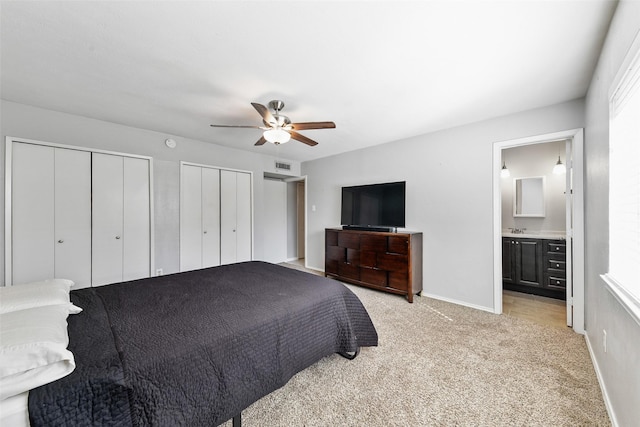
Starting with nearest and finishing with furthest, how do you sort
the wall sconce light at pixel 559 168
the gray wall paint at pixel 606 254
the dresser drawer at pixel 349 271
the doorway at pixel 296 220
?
1. the gray wall paint at pixel 606 254
2. the wall sconce light at pixel 559 168
3. the dresser drawer at pixel 349 271
4. the doorway at pixel 296 220

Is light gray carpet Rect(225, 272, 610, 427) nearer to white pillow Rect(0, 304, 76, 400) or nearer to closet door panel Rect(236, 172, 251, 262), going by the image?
white pillow Rect(0, 304, 76, 400)

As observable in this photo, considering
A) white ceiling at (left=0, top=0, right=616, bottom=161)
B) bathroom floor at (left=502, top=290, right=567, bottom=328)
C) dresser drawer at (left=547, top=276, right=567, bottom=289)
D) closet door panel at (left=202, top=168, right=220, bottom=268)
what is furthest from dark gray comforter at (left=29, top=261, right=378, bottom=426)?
dresser drawer at (left=547, top=276, right=567, bottom=289)

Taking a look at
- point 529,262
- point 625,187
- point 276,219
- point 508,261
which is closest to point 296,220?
point 276,219

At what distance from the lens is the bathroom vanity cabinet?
133 inches

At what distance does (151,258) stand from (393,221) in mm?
3520

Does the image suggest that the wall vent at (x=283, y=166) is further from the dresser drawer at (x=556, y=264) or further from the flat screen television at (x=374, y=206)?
the dresser drawer at (x=556, y=264)

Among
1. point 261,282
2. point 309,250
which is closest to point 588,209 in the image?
point 261,282

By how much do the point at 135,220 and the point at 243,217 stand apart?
1596 millimetres

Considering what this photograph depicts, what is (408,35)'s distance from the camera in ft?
5.34

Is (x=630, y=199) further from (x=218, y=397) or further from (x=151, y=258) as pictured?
(x=151, y=258)

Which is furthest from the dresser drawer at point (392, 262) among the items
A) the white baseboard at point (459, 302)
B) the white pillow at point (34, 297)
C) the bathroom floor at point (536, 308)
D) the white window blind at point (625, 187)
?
the white pillow at point (34, 297)

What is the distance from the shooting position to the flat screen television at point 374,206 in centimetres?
368

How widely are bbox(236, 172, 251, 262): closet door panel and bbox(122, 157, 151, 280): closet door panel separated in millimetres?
1344

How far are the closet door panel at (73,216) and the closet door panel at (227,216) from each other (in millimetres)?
1666
